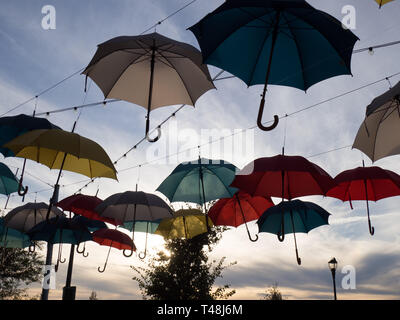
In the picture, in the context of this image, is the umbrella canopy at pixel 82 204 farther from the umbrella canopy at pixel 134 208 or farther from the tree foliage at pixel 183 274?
the tree foliage at pixel 183 274

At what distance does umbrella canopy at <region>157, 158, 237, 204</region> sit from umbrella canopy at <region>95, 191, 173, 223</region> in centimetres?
47

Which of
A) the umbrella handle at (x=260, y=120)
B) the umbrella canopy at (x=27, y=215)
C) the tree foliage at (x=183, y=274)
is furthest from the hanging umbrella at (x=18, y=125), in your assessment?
the tree foliage at (x=183, y=274)

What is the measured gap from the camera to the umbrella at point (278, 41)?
13.7 ft

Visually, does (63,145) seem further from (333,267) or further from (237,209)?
(333,267)

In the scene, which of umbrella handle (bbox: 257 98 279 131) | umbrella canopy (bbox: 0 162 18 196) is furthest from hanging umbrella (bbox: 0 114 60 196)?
umbrella handle (bbox: 257 98 279 131)

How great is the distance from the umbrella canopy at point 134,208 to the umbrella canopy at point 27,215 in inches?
82.5

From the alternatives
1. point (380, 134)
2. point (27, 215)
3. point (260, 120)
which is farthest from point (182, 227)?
point (260, 120)

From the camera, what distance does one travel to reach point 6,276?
26797mm

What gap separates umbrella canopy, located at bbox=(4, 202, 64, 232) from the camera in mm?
10305

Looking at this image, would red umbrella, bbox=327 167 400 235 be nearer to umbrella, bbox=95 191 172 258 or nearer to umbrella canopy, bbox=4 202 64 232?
umbrella, bbox=95 191 172 258


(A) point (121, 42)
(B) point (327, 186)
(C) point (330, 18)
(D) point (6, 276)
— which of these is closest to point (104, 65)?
(A) point (121, 42)

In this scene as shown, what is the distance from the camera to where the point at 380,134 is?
264 inches

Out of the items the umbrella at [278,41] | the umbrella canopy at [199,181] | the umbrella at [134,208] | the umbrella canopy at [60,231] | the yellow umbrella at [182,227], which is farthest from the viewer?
the yellow umbrella at [182,227]
